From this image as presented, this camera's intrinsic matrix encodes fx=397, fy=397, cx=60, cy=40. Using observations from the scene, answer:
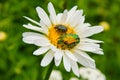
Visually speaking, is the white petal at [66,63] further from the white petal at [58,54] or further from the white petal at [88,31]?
the white petal at [88,31]

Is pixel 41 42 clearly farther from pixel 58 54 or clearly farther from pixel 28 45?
pixel 28 45

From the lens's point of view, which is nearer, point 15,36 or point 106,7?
point 15,36

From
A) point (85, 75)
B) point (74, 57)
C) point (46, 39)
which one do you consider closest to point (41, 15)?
point (46, 39)

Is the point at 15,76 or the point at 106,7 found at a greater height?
the point at 106,7

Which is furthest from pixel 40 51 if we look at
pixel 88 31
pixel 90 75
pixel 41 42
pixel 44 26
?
pixel 90 75

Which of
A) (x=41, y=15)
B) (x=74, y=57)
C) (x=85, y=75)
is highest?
(x=41, y=15)

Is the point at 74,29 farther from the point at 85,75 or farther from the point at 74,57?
the point at 85,75

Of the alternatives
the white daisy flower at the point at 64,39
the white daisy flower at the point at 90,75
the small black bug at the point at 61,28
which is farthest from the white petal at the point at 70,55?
the white daisy flower at the point at 90,75

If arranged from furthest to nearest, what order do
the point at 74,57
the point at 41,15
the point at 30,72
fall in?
the point at 30,72 → the point at 41,15 → the point at 74,57
